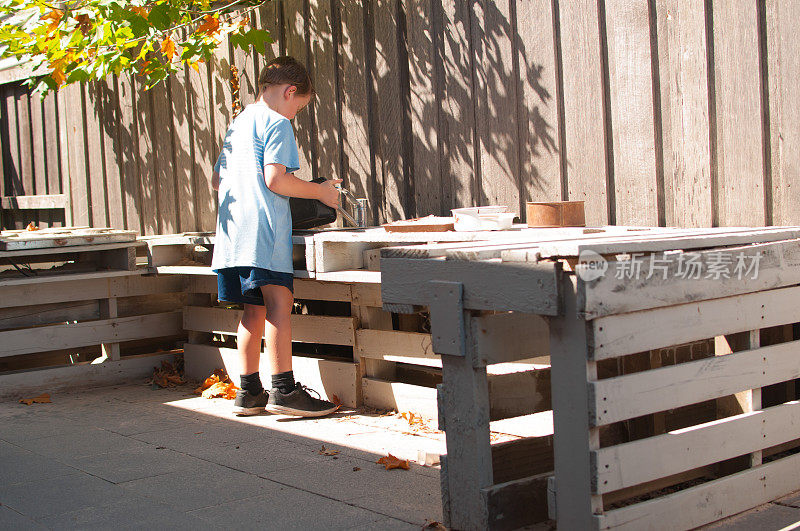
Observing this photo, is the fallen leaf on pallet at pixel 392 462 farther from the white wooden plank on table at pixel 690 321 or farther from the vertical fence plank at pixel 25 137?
the vertical fence plank at pixel 25 137

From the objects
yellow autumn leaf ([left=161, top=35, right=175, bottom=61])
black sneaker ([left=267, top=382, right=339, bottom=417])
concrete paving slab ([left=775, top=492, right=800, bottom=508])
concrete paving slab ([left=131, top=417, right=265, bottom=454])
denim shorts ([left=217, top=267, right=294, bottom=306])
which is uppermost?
yellow autumn leaf ([left=161, top=35, right=175, bottom=61])

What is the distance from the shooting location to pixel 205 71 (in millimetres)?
6512

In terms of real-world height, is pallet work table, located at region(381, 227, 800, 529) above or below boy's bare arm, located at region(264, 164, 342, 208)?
below

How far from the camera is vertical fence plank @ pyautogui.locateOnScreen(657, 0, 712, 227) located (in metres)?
3.86

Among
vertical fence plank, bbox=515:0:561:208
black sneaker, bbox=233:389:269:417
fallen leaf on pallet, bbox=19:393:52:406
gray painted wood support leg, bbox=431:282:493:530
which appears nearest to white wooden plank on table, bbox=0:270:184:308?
fallen leaf on pallet, bbox=19:393:52:406

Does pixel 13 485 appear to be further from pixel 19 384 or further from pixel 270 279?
pixel 19 384

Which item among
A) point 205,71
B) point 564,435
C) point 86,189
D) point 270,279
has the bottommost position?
point 564,435

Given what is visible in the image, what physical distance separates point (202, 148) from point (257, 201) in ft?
6.22

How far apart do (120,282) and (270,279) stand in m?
2.01

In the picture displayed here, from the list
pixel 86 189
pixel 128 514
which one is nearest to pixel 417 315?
pixel 128 514

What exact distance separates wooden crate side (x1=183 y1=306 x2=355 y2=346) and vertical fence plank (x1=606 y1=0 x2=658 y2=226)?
176 cm

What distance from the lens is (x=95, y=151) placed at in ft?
25.9

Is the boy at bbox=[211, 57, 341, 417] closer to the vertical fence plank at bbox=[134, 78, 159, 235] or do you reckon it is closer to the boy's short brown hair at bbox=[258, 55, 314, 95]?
the boy's short brown hair at bbox=[258, 55, 314, 95]

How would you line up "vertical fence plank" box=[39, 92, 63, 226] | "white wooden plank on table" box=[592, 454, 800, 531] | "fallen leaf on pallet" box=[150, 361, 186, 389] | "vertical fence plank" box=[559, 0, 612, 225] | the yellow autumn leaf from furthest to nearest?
1. "vertical fence plank" box=[39, 92, 63, 226]
2. "fallen leaf on pallet" box=[150, 361, 186, 389]
3. the yellow autumn leaf
4. "vertical fence plank" box=[559, 0, 612, 225]
5. "white wooden plank on table" box=[592, 454, 800, 531]
